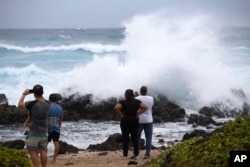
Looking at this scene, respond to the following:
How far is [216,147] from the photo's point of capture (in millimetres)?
6289

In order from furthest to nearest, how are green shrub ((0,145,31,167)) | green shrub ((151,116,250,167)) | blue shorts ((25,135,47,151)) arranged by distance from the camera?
blue shorts ((25,135,47,151)), green shrub ((151,116,250,167)), green shrub ((0,145,31,167))

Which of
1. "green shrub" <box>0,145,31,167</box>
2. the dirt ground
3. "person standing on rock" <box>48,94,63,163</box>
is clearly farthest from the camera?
the dirt ground

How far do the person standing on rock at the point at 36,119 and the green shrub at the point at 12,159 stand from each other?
1.34 m

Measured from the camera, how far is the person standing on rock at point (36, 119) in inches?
279

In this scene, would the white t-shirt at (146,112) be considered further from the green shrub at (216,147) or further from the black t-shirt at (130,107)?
the green shrub at (216,147)

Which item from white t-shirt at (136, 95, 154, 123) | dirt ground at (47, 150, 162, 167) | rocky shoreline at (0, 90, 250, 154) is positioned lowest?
dirt ground at (47, 150, 162, 167)

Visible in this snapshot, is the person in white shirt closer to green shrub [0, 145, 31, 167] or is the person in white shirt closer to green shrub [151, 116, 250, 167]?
green shrub [151, 116, 250, 167]

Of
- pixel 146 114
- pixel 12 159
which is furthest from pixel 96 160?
pixel 12 159

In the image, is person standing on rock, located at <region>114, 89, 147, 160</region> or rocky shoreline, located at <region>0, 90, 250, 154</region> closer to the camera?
person standing on rock, located at <region>114, 89, 147, 160</region>

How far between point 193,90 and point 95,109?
21.5 ft

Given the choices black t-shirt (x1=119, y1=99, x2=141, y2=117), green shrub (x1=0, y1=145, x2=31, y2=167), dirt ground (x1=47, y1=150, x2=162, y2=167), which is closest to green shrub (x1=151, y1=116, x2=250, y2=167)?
green shrub (x1=0, y1=145, x2=31, y2=167)

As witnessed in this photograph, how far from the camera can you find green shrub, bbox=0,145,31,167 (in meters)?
5.50

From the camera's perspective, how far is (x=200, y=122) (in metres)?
18.7

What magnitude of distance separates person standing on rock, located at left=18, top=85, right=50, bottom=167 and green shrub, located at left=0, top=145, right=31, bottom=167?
1.34m
